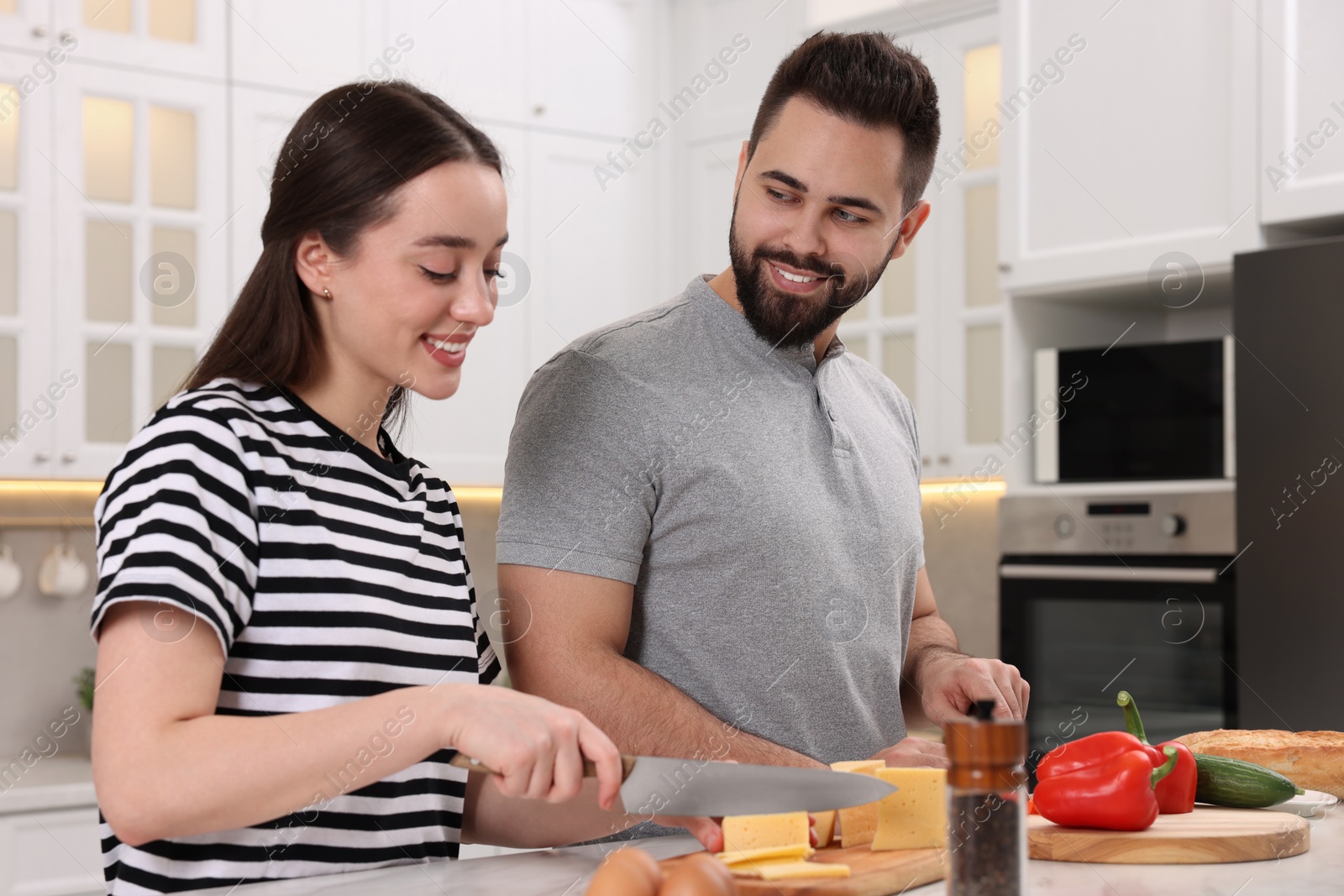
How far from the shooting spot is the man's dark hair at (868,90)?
1370 millimetres

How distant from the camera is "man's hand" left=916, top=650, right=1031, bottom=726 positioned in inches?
52.2

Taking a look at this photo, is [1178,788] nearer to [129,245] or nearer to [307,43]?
A: [129,245]

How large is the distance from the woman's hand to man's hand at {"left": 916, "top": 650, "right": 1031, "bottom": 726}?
523 mm

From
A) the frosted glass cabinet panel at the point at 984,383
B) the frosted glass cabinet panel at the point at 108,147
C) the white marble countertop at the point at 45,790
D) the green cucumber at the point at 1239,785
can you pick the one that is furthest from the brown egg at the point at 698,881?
the frosted glass cabinet panel at the point at 108,147

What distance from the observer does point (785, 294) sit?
1.37m

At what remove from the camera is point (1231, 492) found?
231cm

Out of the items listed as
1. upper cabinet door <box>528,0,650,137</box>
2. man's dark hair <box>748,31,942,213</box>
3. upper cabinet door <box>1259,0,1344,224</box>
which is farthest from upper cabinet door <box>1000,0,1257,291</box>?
man's dark hair <box>748,31,942,213</box>

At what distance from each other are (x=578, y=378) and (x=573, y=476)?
11 cm

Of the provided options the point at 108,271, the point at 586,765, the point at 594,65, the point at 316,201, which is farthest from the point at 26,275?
the point at 586,765

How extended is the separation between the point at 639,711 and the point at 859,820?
24 cm

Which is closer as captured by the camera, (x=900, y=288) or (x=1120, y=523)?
(x=1120, y=523)

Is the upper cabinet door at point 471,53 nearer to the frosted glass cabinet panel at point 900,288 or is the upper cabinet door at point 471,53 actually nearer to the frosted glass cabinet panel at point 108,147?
the frosted glass cabinet panel at point 108,147

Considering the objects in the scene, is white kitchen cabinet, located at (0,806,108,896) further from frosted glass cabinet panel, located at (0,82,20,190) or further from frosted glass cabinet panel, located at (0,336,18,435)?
frosted glass cabinet panel, located at (0,82,20,190)

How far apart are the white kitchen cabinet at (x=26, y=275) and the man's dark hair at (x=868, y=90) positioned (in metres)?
1.71
